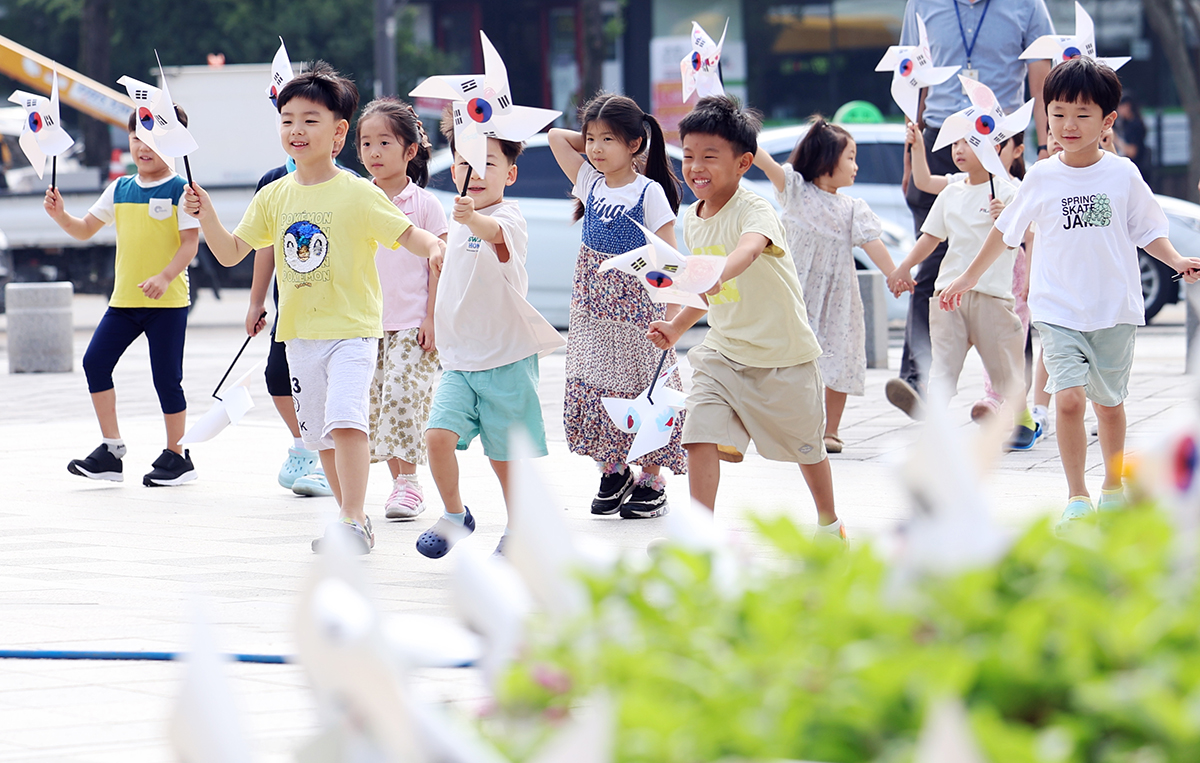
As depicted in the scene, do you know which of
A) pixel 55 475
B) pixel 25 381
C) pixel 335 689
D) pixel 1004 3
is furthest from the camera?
pixel 25 381

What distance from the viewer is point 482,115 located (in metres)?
5.39

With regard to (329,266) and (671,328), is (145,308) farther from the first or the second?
(671,328)

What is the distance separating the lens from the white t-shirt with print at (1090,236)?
18.6ft

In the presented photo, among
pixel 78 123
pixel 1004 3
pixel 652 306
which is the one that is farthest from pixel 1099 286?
pixel 78 123

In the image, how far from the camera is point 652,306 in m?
6.29

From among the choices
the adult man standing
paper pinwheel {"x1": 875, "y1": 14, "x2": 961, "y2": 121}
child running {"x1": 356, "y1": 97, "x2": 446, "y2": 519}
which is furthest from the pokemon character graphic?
the adult man standing

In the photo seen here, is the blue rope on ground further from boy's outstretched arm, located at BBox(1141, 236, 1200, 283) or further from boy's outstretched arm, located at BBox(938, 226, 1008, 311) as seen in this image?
boy's outstretched arm, located at BBox(1141, 236, 1200, 283)

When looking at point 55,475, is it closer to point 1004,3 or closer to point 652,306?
point 652,306

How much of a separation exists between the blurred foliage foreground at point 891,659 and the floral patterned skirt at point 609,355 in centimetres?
455

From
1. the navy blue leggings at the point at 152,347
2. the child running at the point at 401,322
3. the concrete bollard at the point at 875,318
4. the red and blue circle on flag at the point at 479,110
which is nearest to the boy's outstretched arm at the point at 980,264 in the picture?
A: the red and blue circle on flag at the point at 479,110

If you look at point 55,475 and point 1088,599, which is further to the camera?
point 55,475

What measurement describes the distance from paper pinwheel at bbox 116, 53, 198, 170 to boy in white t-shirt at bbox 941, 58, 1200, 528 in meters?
3.25

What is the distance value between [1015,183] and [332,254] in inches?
145

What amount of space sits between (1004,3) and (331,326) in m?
4.72
